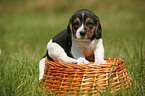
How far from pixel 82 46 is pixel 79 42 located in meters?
Result: 0.08

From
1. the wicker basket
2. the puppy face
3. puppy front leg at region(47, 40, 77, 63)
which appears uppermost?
the puppy face

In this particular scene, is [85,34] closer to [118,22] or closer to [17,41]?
[17,41]

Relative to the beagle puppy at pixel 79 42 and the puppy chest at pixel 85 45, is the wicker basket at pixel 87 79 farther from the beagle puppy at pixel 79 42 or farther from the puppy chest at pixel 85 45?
the puppy chest at pixel 85 45

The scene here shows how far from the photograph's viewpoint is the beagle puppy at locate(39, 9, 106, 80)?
253 cm

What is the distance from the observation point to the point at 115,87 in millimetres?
2426

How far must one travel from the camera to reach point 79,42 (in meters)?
2.77

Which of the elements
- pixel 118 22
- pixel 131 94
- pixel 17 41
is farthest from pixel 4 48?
pixel 118 22

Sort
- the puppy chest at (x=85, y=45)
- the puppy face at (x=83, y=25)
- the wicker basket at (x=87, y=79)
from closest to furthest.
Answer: the wicker basket at (x=87, y=79), the puppy face at (x=83, y=25), the puppy chest at (x=85, y=45)

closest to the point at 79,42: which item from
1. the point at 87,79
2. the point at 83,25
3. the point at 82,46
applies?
the point at 82,46

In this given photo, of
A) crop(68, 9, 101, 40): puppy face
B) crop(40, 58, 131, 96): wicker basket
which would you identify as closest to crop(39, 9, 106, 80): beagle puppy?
crop(68, 9, 101, 40): puppy face

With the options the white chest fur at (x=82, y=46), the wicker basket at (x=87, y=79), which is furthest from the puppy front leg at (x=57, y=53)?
the wicker basket at (x=87, y=79)

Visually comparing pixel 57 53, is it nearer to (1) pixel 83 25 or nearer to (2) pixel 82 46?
(2) pixel 82 46

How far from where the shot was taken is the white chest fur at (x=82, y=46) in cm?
278

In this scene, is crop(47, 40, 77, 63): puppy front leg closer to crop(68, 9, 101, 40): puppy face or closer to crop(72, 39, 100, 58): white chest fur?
crop(72, 39, 100, 58): white chest fur
